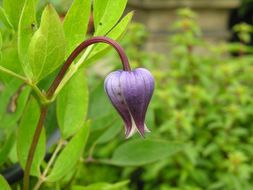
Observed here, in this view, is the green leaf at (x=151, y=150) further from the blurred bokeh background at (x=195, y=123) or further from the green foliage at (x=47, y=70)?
the blurred bokeh background at (x=195, y=123)

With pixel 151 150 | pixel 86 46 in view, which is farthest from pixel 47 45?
pixel 151 150

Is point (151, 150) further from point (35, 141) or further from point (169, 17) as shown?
point (169, 17)

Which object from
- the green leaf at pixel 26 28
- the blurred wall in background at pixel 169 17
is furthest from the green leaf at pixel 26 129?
the blurred wall in background at pixel 169 17

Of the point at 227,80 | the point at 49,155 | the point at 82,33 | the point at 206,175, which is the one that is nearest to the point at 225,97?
the point at 227,80

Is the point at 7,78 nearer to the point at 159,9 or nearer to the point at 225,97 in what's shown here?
the point at 225,97

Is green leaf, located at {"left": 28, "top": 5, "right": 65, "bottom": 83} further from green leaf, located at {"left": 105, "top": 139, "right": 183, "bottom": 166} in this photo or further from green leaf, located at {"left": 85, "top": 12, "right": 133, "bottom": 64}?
green leaf, located at {"left": 105, "top": 139, "right": 183, "bottom": 166}

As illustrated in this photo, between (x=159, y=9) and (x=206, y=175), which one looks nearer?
(x=206, y=175)

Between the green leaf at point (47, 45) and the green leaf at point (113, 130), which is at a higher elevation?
the green leaf at point (47, 45)
